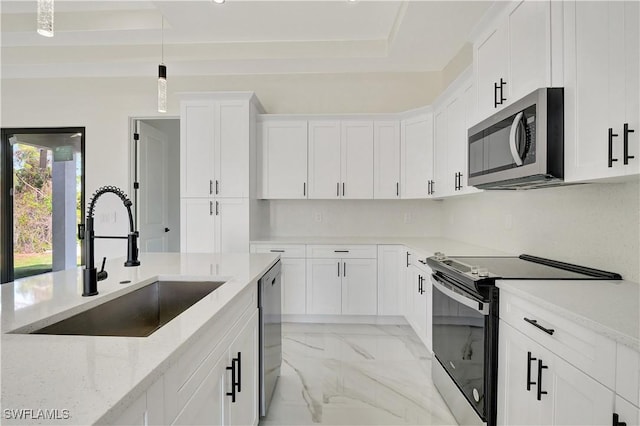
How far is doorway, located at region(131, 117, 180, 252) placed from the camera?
432 cm

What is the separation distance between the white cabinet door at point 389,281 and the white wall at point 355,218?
62cm

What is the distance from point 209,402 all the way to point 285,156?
3172 millimetres

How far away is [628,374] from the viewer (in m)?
0.92

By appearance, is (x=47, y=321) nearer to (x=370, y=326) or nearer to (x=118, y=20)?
(x=370, y=326)

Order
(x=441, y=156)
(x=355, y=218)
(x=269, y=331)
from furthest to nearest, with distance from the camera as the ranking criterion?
(x=355, y=218) → (x=441, y=156) → (x=269, y=331)

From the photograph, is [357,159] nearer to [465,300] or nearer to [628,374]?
[465,300]

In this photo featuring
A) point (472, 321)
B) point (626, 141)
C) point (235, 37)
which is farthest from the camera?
point (235, 37)

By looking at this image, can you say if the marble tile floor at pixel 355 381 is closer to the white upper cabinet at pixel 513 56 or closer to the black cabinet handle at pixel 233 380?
the black cabinet handle at pixel 233 380

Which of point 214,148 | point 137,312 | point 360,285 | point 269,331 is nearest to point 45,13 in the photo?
point 137,312

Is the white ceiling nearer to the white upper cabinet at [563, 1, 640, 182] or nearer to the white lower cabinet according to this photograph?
the white upper cabinet at [563, 1, 640, 182]

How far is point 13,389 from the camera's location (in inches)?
23.9

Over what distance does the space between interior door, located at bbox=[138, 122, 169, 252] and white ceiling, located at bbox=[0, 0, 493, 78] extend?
0.91 m

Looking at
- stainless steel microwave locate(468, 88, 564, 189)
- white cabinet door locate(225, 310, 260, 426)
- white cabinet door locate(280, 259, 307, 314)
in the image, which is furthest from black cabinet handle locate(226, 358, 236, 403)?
white cabinet door locate(280, 259, 307, 314)

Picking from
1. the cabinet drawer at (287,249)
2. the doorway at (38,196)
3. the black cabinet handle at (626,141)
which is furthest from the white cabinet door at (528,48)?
the doorway at (38,196)
